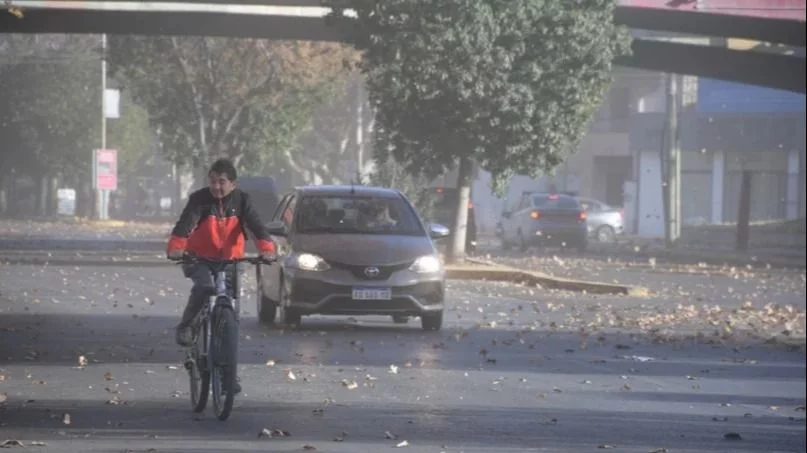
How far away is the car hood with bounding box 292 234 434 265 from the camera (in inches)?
773

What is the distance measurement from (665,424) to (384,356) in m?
4.96

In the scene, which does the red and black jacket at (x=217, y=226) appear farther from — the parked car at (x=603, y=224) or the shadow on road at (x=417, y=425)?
the parked car at (x=603, y=224)

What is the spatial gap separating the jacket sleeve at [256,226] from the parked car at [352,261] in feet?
20.3

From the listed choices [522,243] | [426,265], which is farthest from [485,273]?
[522,243]

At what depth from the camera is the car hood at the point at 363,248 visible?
64.4ft

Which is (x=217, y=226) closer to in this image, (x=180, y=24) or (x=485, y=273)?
(x=485, y=273)

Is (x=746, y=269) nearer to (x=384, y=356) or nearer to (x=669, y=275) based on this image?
(x=669, y=275)

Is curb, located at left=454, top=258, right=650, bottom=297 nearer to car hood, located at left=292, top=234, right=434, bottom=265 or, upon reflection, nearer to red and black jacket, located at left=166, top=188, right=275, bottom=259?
car hood, located at left=292, top=234, right=434, bottom=265

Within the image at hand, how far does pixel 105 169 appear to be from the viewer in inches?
2307

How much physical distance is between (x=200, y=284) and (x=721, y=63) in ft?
102

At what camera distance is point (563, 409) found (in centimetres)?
1302

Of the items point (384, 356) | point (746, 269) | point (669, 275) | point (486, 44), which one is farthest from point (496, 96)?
point (384, 356)

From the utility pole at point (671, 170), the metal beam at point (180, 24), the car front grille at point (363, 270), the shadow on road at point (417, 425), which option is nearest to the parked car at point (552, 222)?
the utility pole at point (671, 170)

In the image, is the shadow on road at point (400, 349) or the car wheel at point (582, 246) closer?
the shadow on road at point (400, 349)
